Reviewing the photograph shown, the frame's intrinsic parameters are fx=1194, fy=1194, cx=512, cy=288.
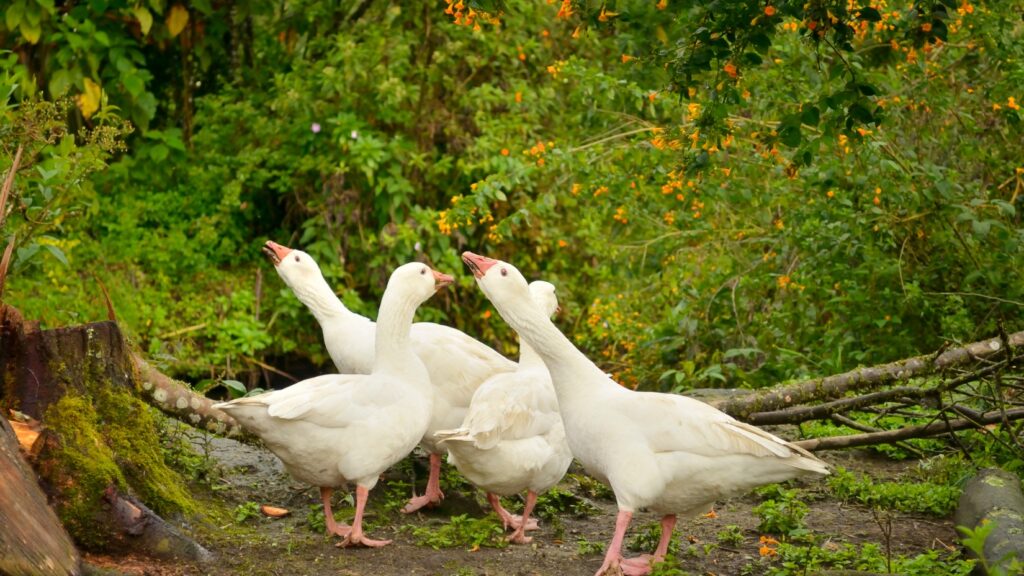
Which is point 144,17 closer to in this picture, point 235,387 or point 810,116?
point 235,387

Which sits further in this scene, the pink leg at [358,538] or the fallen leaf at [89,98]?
the fallen leaf at [89,98]

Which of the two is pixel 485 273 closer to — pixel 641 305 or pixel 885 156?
pixel 885 156

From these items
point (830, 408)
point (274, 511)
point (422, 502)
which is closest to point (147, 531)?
point (274, 511)

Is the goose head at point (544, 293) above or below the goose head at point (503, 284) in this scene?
below

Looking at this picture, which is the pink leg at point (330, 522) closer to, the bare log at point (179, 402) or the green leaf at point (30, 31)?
the bare log at point (179, 402)

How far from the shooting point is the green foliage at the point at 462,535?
206 inches

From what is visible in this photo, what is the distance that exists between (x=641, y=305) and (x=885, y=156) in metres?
2.98

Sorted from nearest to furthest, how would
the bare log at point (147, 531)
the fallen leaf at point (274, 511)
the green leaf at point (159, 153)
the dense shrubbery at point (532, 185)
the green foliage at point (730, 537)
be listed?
the bare log at point (147, 531)
the green foliage at point (730, 537)
the fallen leaf at point (274, 511)
the dense shrubbery at point (532, 185)
the green leaf at point (159, 153)

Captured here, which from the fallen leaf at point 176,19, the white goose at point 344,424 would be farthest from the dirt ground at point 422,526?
the fallen leaf at point 176,19

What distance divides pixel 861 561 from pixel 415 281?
236cm

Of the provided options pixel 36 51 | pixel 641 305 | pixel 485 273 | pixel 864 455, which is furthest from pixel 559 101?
pixel 485 273

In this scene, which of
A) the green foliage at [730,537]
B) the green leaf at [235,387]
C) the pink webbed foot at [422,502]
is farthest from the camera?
the green leaf at [235,387]

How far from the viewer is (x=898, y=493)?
231 inches

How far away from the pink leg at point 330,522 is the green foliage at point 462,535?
1.03 feet
